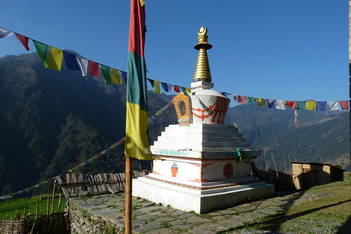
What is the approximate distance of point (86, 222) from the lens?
8312 millimetres

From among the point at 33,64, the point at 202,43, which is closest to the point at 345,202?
the point at 202,43

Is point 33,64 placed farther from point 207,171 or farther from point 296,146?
point 296,146

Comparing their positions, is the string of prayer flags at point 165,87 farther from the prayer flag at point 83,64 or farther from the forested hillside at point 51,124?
the forested hillside at point 51,124

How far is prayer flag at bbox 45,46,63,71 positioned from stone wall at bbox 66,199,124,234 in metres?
4.11

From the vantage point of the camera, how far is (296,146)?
16112cm

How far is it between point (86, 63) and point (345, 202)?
8621mm

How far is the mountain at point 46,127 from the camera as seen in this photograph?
2672 inches

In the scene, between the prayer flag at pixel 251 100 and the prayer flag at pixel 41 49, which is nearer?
the prayer flag at pixel 41 49

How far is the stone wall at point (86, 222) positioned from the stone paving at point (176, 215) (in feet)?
0.09

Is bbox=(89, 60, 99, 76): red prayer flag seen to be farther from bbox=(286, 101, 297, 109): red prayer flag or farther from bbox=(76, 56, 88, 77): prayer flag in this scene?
bbox=(286, 101, 297, 109): red prayer flag

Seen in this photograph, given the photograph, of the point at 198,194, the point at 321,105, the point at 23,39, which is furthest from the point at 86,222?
the point at 321,105

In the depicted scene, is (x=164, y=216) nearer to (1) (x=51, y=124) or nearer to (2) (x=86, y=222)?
(2) (x=86, y=222)

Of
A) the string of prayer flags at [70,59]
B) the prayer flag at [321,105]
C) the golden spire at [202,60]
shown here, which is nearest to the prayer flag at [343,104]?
the prayer flag at [321,105]

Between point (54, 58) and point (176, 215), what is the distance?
5124mm
